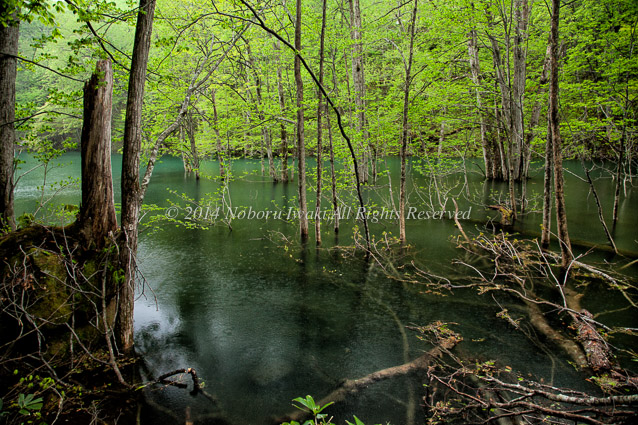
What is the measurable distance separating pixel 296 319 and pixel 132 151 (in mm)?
4346

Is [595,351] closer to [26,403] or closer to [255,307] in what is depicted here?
[255,307]

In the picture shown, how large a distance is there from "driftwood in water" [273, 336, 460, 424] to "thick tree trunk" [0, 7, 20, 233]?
18.8 feet

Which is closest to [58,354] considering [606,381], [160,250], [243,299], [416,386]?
[243,299]

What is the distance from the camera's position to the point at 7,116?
207 inches

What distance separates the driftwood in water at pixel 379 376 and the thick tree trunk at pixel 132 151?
115 inches

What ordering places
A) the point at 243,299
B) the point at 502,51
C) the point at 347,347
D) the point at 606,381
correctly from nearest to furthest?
the point at 606,381 → the point at 347,347 → the point at 243,299 → the point at 502,51

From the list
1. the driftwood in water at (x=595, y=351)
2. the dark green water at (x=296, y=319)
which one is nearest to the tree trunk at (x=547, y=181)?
the dark green water at (x=296, y=319)

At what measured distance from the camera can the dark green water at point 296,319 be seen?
14.6 ft

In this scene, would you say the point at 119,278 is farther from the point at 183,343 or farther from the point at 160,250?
the point at 160,250

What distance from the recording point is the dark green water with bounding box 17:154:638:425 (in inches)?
176

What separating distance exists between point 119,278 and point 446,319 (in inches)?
229

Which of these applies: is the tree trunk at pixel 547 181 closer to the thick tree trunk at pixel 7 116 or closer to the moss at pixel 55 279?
the moss at pixel 55 279

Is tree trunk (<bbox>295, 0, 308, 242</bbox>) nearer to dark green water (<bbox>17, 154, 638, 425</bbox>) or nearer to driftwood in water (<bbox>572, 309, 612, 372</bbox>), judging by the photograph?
dark green water (<bbox>17, 154, 638, 425</bbox>)

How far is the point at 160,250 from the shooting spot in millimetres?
10672
